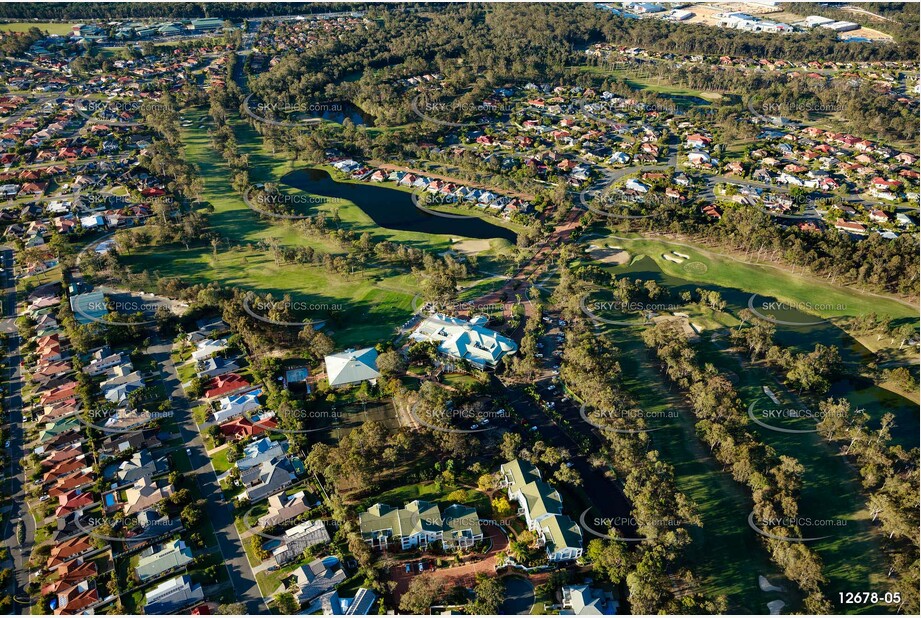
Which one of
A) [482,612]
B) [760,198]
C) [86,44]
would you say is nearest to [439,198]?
[760,198]

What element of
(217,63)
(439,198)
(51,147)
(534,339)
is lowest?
(534,339)

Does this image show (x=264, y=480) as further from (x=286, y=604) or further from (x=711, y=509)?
(x=711, y=509)

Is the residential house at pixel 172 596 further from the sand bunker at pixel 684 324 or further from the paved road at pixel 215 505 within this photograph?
the sand bunker at pixel 684 324

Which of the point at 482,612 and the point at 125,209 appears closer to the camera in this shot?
the point at 482,612

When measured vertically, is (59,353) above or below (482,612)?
above

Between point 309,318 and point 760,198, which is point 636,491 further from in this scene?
point 760,198
